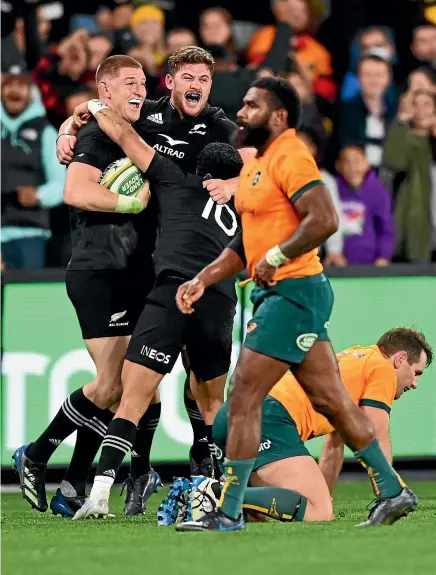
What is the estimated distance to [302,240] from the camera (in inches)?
234

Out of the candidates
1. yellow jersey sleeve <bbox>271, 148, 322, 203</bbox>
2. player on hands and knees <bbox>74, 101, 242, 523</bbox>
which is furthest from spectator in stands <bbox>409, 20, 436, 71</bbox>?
yellow jersey sleeve <bbox>271, 148, 322, 203</bbox>

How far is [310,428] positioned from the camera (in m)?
7.37

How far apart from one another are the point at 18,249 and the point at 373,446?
5.62m

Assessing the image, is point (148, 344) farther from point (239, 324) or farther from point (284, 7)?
point (284, 7)

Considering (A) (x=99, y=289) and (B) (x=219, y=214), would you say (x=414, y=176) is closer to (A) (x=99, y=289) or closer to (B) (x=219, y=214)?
(B) (x=219, y=214)

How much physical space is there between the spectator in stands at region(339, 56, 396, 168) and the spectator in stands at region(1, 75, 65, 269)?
2879mm

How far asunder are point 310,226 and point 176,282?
1678 millimetres

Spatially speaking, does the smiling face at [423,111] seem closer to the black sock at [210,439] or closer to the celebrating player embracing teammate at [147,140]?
the celebrating player embracing teammate at [147,140]

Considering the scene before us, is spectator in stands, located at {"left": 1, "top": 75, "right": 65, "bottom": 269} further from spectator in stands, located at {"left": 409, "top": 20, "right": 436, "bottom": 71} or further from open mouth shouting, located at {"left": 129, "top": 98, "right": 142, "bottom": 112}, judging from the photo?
spectator in stands, located at {"left": 409, "top": 20, "right": 436, "bottom": 71}

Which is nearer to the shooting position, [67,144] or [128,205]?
[128,205]

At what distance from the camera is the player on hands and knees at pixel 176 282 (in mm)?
7316

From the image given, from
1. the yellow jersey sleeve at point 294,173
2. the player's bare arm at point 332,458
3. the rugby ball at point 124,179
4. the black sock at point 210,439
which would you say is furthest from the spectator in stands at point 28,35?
the yellow jersey sleeve at point 294,173

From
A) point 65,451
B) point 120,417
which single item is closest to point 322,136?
point 65,451

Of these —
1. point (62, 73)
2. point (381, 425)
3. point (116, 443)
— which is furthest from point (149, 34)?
point (381, 425)
